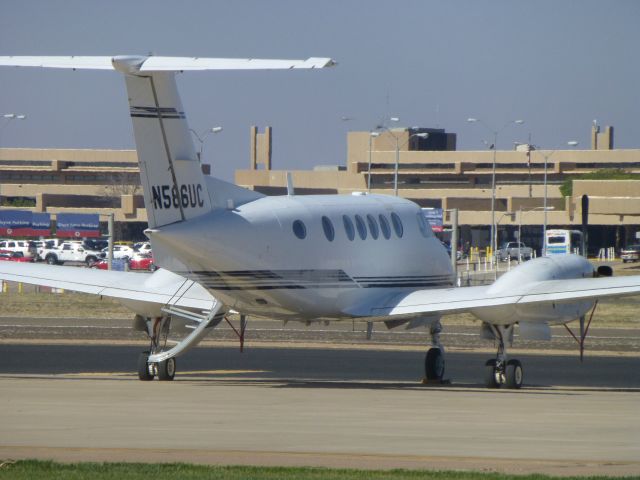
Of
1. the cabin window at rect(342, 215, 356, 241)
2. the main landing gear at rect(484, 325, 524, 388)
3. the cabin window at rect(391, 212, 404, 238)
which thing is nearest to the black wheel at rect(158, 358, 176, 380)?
the cabin window at rect(342, 215, 356, 241)

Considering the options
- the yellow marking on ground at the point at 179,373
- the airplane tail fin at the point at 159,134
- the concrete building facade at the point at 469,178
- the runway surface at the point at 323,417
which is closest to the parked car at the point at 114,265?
the yellow marking on ground at the point at 179,373

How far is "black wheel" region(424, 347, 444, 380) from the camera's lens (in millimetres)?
26141

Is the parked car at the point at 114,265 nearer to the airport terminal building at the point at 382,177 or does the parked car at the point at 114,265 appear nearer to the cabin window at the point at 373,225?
the airport terminal building at the point at 382,177

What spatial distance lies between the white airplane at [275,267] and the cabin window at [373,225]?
0.03 metres

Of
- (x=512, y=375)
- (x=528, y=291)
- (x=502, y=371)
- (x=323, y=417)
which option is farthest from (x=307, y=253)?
(x=323, y=417)

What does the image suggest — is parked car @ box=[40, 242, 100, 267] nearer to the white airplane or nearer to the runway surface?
the runway surface

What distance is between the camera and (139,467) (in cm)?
1230

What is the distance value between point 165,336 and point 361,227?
15.0 feet

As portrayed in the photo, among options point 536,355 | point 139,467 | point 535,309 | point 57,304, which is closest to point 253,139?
point 57,304

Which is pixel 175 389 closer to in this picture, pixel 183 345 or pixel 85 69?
pixel 183 345

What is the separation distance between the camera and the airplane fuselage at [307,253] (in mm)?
21578

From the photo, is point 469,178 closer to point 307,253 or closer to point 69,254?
point 69,254

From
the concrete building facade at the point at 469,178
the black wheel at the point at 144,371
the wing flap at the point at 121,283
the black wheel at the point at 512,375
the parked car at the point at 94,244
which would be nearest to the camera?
the black wheel at the point at 512,375

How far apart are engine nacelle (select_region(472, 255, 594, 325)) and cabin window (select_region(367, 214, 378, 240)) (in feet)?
10.4
